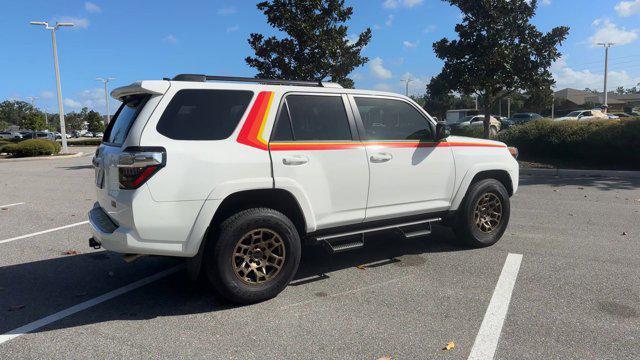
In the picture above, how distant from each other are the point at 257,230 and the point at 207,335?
92 cm

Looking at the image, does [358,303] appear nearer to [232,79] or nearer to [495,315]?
[495,315]

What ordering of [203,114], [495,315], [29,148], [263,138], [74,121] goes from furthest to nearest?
[74,121] < [29,148] < [263,138] < [203,114] < [495,315]

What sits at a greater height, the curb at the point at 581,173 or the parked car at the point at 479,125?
the parked car at the point at 479,125

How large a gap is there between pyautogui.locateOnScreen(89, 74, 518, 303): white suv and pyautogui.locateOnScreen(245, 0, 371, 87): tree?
964cm

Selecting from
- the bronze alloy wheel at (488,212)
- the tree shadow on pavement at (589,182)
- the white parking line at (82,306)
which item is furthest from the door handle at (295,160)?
the tree shadow on pavement at (589,182)

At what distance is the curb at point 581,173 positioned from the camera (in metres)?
11.6

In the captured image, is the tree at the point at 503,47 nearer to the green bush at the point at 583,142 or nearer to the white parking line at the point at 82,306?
the green bush at the point at 583,142

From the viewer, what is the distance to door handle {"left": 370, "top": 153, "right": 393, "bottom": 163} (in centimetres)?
451

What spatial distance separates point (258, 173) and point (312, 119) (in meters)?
0.81

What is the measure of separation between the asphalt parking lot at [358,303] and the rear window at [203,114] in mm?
1487

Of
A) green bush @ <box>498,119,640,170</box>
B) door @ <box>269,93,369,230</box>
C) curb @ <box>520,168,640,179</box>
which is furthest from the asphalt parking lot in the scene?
green bush @ <box>498,119,640,170</box>

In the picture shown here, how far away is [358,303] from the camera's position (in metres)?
3.97

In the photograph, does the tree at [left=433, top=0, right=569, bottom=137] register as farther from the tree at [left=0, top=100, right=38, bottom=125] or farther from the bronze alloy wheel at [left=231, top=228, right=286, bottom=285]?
the tree at [left=0, top=100, right=38, bottom=125]

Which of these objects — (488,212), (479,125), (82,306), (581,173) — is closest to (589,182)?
(581,173)
